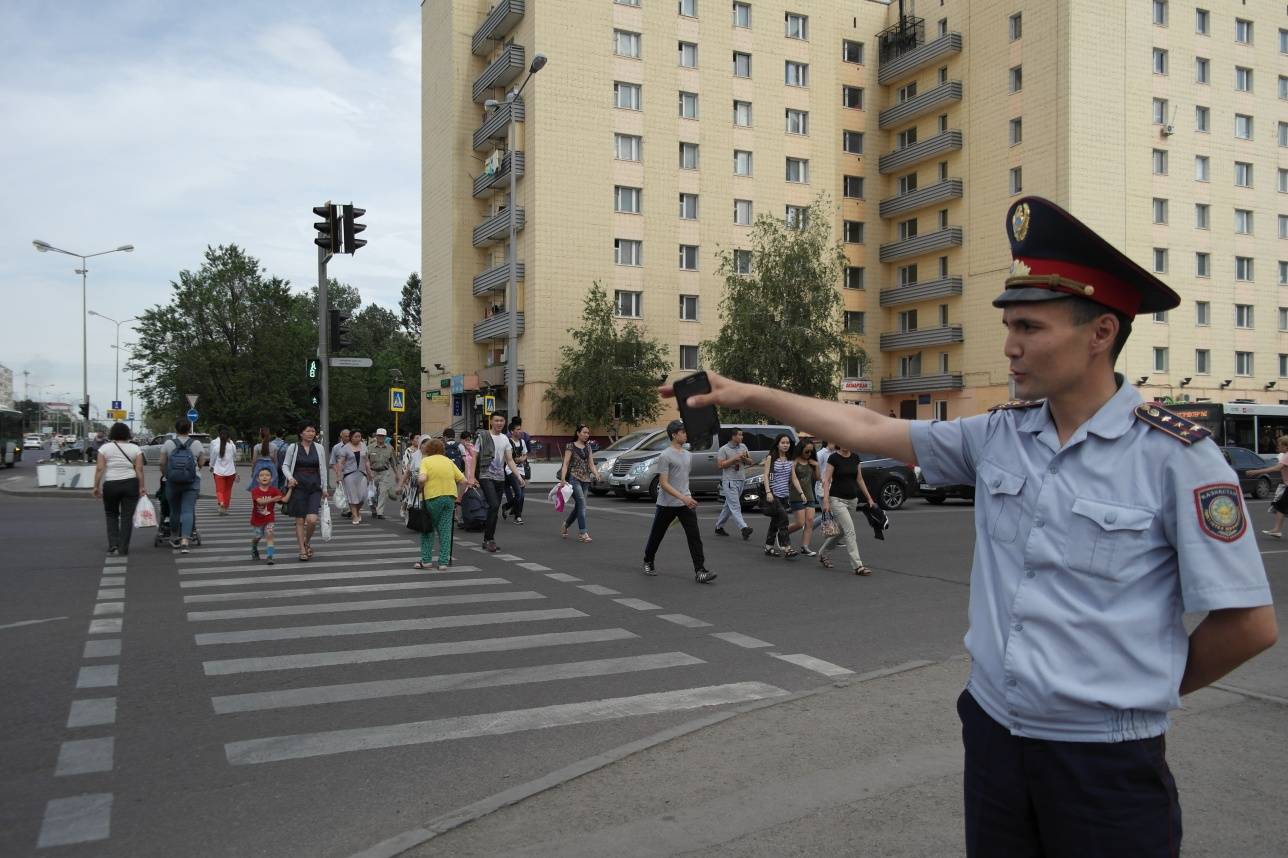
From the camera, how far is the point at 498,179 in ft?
151

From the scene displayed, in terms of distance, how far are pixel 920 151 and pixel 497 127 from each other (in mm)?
21683

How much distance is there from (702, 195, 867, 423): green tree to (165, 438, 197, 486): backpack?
27.5 meters

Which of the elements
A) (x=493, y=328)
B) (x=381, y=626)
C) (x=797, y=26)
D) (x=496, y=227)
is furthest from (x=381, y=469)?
(x=797, y=26)

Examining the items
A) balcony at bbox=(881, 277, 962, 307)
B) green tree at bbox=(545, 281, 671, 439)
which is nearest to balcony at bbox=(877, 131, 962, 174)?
balcony at bbox=(881, 277, 962, 307)

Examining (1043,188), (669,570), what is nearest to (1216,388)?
(1043,188)

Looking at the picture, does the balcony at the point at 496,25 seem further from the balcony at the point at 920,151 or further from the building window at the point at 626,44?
the balcony at the point at 920,151

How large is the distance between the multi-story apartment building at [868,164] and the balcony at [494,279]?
0.16 meters

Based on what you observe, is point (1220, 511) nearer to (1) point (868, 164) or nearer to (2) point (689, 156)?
(2) point (689, 156)

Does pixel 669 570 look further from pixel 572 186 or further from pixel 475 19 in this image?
pixel 475 19

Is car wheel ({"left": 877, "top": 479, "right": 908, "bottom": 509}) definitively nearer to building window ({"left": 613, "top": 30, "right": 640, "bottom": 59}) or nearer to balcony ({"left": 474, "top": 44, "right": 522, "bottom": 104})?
building window ({"left": 613, "top": 30, "right": 640, "bottom": 59})

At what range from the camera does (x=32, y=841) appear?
13.5 ft

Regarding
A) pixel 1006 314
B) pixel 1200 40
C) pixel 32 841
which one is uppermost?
pixel 1200 40

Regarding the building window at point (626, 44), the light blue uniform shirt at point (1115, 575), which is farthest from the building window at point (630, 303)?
the light blue uniform shirt at point (1115, 575)

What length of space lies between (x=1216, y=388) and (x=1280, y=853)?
168ft
